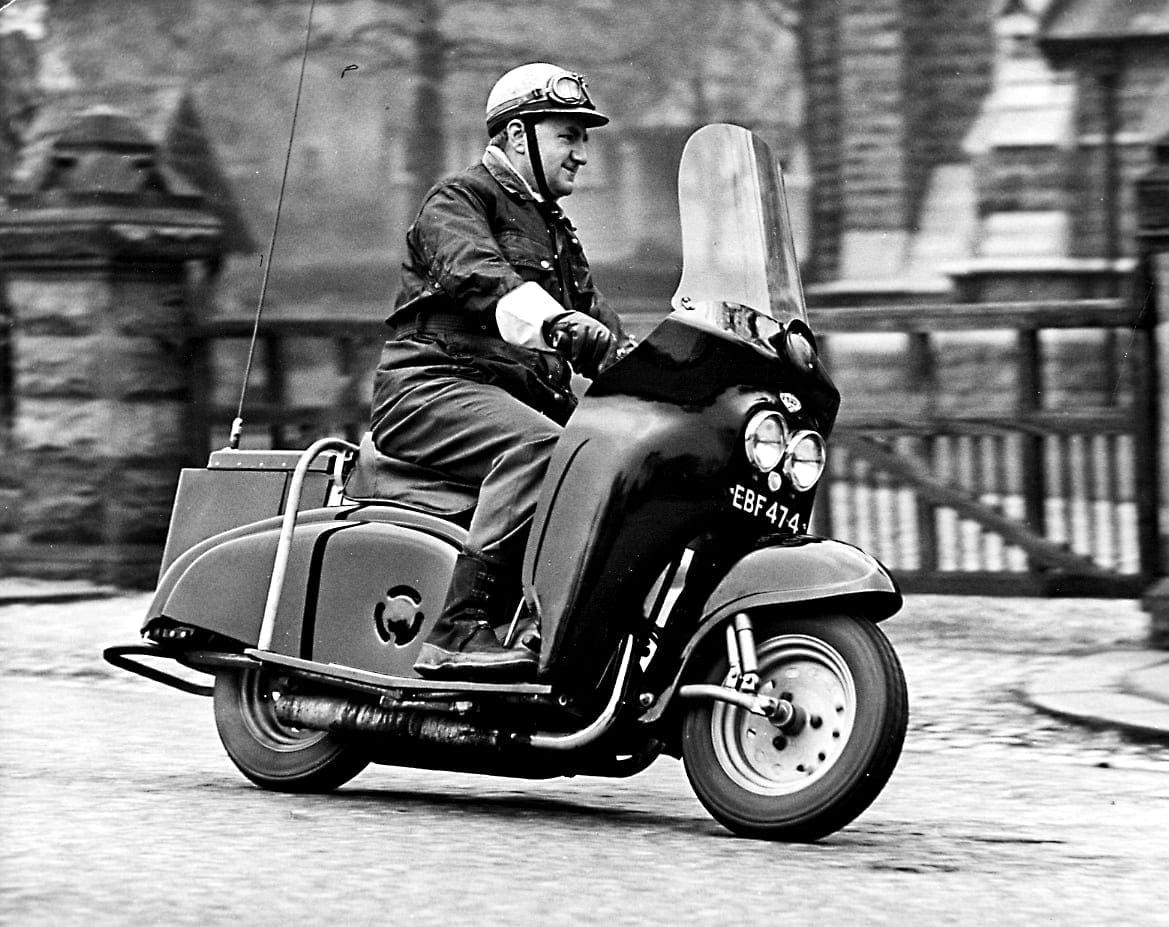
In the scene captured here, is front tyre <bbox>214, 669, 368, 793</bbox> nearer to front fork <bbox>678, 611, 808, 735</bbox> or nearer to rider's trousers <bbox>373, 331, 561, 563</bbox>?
rider's trousers <bbox>373, 331, 561, 563</bbox>

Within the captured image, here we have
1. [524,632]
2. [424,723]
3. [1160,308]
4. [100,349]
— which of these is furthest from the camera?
[100,349]

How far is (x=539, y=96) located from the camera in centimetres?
638

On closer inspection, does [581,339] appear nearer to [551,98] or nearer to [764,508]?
[764,508]

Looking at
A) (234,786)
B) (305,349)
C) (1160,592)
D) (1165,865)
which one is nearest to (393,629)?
(234,786)

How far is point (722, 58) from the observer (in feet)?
70.7

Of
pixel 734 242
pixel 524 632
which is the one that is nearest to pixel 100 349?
pixel 524 632

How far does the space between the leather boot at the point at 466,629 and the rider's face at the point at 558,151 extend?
1000mm

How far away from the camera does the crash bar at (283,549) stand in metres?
6.68

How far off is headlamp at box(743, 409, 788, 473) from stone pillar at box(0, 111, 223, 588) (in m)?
7.41

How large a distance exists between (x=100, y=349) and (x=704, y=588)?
25.2ft

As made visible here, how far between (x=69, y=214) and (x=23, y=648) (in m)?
3.21

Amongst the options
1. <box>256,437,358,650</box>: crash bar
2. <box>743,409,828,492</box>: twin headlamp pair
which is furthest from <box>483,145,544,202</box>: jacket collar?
<box>743,409,828,492</box>: twin headlamp pair

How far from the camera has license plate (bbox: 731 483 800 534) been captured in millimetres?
5871

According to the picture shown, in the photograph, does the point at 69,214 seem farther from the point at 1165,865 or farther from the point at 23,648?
the point at 1165,865
